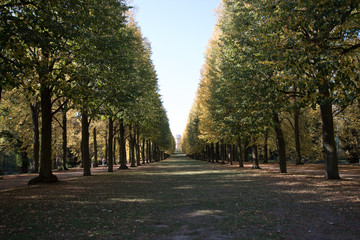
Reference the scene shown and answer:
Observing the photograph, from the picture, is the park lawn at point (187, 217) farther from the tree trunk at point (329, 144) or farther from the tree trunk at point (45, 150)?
the tree trunk at point (45, 150)

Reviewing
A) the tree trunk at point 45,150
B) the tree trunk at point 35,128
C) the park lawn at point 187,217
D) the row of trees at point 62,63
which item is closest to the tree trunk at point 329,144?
the park lawn at point 187,217

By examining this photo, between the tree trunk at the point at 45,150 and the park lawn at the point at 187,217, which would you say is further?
the tree trunk at the point at 45,150

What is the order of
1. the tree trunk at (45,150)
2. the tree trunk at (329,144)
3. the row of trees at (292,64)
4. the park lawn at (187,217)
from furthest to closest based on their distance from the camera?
the tree trunk at (45,150), the tree trunk at (329,144), the row of trees at (292,64), the park lawn at (187,217)

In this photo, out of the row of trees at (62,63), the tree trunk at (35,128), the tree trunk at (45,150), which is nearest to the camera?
the row of trees at (62,63)

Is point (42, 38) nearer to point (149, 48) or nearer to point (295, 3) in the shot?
point (295, 3)

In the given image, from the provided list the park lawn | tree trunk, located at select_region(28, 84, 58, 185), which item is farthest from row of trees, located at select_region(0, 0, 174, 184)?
the park lawn

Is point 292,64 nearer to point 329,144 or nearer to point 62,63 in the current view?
point 329,144

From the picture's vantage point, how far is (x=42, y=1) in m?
8.52

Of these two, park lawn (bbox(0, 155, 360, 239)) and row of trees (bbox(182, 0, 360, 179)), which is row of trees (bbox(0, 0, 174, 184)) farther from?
row of trees (bbox(182, 0, 360, 179))

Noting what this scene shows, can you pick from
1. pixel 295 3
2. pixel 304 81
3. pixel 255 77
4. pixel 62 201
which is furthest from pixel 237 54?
pixel 62 201

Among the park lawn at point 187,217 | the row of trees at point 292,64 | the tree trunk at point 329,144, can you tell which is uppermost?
the row of trees at point 292,64

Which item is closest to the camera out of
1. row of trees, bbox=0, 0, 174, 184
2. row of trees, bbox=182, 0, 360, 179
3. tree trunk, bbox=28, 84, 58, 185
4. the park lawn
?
the park lawn

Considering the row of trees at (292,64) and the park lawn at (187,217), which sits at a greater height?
the row of trees at (292,64)

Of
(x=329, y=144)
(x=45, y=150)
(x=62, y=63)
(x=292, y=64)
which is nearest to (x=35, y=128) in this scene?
(x=45, y=150)
